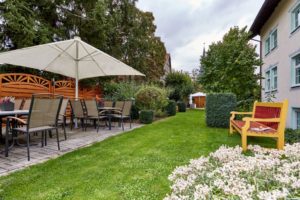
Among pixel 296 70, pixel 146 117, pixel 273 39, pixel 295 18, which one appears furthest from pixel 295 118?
pixel 146 117

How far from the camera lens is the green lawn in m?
2.57

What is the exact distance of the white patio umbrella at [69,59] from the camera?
20.9ft

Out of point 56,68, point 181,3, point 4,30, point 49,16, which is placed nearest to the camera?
point 56,68

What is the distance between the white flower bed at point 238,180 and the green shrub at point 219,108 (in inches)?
234

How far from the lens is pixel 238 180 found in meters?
1.40

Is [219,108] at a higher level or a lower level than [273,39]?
lower

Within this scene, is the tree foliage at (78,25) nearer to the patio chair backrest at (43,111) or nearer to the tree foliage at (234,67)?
the patio chair backrest at (43,111)

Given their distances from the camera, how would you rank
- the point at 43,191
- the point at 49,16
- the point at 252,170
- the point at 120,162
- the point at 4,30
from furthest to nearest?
the point at 49,16 → the point at 4,30 → the point at 120,162 → the point at 43,191 → the point at 252,170

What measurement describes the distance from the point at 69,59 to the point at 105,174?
5612 millimetres

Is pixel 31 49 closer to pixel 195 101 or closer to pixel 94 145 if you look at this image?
pixel 94 145

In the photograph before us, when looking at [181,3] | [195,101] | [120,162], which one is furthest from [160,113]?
[195,101]

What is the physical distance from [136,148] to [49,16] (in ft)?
31.2

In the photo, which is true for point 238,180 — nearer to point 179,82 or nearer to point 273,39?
point 273,39

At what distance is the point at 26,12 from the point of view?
9.41 metres
